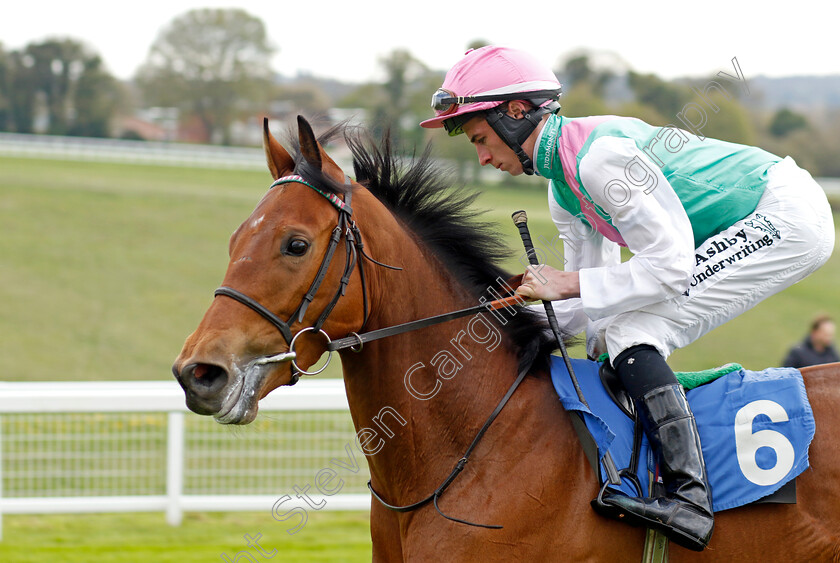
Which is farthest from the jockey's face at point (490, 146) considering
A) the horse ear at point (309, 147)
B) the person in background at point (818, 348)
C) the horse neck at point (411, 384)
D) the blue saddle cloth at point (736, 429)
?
the person in background at point (818, 348)

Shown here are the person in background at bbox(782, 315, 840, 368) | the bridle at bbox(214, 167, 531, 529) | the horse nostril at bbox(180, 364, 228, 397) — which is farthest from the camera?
the person in background at bbox(782, 315, 840, 368)

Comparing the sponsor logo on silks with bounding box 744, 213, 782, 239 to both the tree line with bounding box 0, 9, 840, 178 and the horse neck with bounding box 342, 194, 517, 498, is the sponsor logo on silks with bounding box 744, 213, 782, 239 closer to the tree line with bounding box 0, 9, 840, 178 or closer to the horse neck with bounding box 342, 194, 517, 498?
the horse neck with bounding box 342, 194, 517, 498

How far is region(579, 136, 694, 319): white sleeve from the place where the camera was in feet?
7.30

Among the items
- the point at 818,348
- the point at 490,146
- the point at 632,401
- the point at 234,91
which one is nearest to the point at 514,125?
the point at 490,146

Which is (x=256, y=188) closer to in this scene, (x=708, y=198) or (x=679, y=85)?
(x=679, y=85)

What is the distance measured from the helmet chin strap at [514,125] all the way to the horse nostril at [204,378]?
105 cm

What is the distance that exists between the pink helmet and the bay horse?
0.20m

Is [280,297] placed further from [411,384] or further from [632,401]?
[632,401]

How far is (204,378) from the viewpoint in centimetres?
199

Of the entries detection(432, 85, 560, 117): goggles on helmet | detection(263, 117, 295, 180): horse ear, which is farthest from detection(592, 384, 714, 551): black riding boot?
detection(263, 117, 295, 180): horse ear

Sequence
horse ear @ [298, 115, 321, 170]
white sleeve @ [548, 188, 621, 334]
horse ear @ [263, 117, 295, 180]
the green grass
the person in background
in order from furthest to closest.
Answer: the person in background < the green grass < white sleeve @ [548, 188, 621, 334] < horse ear @ [263, 117, 295, 180] < horse ear @ [298, 115, 321, 170]

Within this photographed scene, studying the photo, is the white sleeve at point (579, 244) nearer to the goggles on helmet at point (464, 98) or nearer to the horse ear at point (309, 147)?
the goggles on helmet at point (464, 98)

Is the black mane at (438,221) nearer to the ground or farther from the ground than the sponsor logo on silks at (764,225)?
nearer to the ground

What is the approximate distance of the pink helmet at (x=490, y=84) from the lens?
242cm
